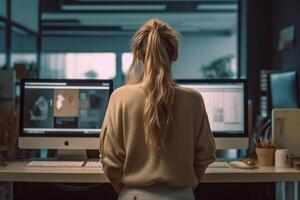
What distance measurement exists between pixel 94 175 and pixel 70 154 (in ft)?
1.54

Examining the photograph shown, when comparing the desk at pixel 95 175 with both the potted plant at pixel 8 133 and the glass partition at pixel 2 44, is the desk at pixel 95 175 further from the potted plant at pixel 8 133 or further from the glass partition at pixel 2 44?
the glass partition at pixel 2 44

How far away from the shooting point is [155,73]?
5.81 ft

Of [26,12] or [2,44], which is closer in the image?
[2,44]

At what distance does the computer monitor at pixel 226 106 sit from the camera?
99.1 inches

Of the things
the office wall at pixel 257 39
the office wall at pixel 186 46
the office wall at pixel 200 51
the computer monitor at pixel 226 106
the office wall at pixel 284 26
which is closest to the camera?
the computer monitor at pixel 226 106

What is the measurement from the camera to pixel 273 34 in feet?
18.4

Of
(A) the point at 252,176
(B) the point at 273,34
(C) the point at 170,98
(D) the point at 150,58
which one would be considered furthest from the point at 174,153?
(B) the point at 273,34

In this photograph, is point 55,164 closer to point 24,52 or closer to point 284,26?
point 284,26

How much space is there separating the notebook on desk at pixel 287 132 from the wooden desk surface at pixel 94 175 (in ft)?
0.94

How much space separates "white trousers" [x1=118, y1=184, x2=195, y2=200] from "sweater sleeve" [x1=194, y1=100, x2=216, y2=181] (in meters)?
0.15

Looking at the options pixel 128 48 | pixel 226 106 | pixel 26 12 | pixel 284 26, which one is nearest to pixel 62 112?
pixel 128 48

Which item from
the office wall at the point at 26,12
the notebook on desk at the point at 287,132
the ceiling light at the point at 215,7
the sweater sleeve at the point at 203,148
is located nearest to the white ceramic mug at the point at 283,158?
the notebook on desk at the point at 287,132

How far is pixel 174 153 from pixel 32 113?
1033 mm

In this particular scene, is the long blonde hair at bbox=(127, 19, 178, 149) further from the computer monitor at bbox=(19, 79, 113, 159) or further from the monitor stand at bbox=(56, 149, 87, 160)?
the monitor stand at bbox=(56, 149, 87, 160)
